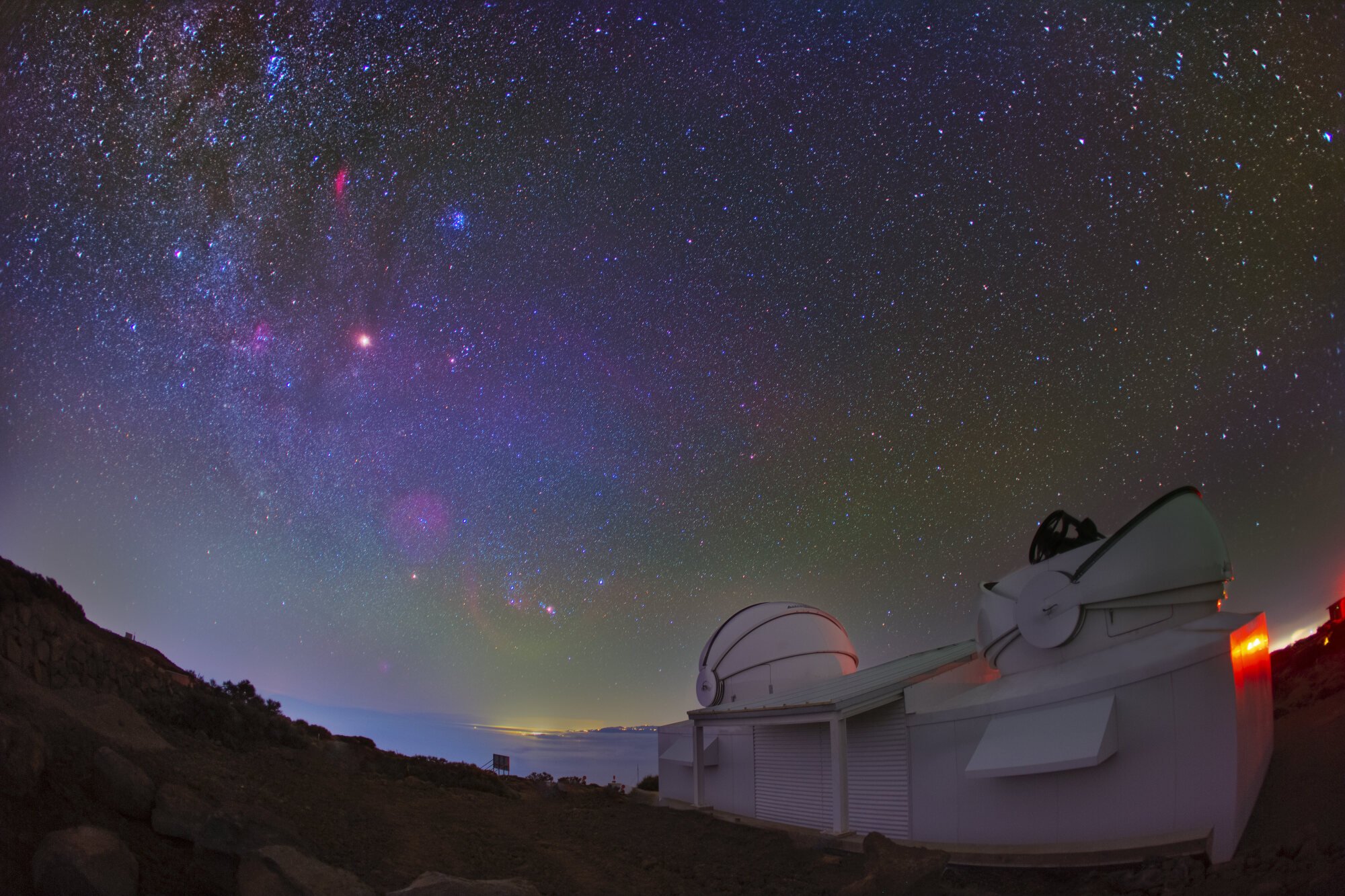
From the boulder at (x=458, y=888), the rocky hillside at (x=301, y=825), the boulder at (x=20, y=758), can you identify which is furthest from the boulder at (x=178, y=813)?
the boulder at (x=458, y=888)

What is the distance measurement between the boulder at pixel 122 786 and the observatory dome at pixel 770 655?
16.6 m

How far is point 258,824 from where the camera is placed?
8.27m

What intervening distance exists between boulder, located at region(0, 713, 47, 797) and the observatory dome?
17460mm

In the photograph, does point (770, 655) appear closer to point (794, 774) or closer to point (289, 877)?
point (794, 774)

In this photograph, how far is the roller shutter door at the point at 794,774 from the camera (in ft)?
51.3

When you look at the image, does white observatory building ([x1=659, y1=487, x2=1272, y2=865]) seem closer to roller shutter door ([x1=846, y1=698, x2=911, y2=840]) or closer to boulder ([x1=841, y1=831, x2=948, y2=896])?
roller shutter door ([x1=846, y1=698, x2=911, y2=840])

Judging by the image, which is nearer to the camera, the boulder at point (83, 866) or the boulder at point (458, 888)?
the boulder at point (83, 866)

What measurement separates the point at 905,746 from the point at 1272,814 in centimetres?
530

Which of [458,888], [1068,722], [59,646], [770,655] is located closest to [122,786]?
[59,646]

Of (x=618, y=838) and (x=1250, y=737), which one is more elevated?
(x=1250, y=737)

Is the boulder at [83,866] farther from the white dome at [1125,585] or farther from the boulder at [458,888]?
the white dome at [1125,585]

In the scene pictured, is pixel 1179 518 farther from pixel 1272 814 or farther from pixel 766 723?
pixel 766 723

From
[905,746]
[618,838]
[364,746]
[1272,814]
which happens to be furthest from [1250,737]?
[364,746]

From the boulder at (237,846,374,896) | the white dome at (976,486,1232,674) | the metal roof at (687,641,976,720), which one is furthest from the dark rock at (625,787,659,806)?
the boulder at (237,846,374,896)
